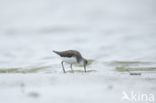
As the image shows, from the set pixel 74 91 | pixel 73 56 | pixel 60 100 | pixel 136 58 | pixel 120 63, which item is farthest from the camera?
pixel 136 58

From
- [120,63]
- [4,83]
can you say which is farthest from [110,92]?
[120,63]

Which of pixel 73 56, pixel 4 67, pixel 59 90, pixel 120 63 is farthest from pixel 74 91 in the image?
pixel 4 67

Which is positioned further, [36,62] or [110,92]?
[36,62]

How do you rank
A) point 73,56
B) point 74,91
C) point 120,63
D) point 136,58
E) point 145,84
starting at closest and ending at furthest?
1. point 74,91
2. point 145,84
3. point 73,56
4. point 120,63
5. point 136,58

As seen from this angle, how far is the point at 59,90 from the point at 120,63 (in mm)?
21394

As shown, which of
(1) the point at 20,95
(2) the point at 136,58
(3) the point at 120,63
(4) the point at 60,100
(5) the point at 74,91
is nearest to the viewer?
(4) the point at 60,100

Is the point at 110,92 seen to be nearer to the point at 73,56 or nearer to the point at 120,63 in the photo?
the point at 73,56

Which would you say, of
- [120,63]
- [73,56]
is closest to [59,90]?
[73,56]

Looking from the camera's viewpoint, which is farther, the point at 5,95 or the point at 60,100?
the point at 5,95

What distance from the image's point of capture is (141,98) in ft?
48.3

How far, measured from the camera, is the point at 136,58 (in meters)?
A: 41.7

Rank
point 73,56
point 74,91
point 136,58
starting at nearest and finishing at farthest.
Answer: point 74,91
point 73,56
point 136,58

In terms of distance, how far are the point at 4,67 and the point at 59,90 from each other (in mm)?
23550

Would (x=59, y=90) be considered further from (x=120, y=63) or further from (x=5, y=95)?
(x=120, y=63)
